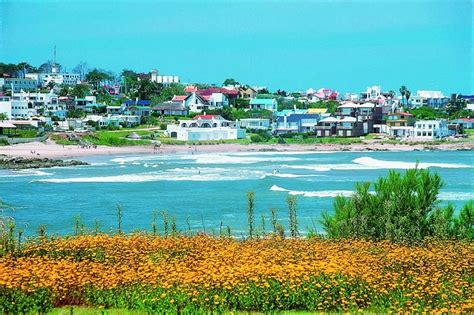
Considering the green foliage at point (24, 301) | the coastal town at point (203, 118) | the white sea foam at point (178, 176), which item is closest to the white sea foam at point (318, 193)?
the white sea foam at point (178, 176)

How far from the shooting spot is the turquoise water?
98.9 feet

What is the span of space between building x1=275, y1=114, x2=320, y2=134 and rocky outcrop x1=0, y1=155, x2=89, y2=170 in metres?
34.9

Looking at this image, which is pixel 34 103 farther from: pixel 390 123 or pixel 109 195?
pixel 109 195

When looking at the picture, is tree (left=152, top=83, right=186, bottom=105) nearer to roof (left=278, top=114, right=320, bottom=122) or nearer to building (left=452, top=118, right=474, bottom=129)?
roof (left=278, top=114, right=320, bottom=122)

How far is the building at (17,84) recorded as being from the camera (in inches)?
4272

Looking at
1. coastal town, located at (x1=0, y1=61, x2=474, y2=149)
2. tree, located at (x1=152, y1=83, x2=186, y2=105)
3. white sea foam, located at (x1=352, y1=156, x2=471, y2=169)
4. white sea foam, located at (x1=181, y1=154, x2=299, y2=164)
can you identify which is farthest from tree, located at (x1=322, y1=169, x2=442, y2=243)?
tree, located at (x1=152, y1=83, x2=186, y2=105)

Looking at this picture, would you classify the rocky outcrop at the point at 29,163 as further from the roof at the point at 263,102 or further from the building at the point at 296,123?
the roof at the point at 263,102

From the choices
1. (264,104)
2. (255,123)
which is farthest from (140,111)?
(264,104)

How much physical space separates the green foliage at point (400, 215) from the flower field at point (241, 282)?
324 cm

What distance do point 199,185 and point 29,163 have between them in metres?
17.9

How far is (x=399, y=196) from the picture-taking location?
50.5 ft

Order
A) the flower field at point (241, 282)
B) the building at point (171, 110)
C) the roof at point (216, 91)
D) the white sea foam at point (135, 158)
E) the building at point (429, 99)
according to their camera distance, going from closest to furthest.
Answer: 1. the flower field at point (241, 282)
2. the white sea foam at point (135, 158)
3. the building at point (171, 110)
4. the roof at point (216, 91)
5. the building at point (429, 99)

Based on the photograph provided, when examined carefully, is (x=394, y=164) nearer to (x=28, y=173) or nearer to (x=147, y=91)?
(x=28, y=173)

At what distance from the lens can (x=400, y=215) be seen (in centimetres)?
1529
